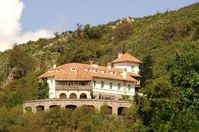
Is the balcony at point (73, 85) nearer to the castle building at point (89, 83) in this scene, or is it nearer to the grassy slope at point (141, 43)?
the castle building at point (89, 83)

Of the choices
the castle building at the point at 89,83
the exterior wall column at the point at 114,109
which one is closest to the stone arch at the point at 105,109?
the exterior wall column at the point at 114,109

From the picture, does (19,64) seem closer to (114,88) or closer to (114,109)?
(114,88)

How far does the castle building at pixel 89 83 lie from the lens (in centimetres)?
9050

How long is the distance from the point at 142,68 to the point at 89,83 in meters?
11.5

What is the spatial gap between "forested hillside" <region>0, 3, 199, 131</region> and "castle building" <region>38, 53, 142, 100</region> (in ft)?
11.9

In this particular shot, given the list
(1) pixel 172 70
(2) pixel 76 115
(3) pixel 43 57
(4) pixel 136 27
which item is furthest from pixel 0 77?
(1) pixel 172 70

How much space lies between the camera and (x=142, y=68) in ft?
323

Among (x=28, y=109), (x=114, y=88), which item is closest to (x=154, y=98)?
(x=114, y=88)

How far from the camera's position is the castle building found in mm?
90500

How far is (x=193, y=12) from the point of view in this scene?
140 m

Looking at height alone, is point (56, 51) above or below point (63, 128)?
above

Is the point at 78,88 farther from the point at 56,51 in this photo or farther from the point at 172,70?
the point at 56,51

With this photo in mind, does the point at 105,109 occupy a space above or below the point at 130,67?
below

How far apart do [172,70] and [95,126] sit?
1893 cm
